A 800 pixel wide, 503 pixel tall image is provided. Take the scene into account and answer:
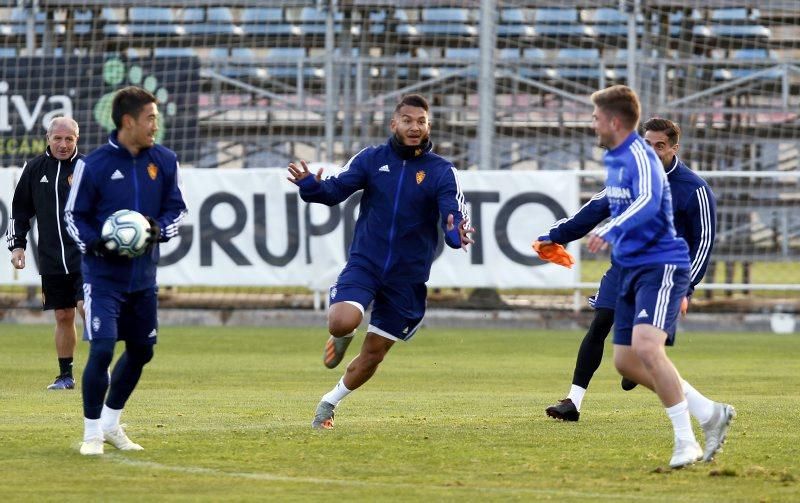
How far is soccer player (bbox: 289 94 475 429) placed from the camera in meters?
9.23

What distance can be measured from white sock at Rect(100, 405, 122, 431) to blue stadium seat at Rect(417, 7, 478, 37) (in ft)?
58.8

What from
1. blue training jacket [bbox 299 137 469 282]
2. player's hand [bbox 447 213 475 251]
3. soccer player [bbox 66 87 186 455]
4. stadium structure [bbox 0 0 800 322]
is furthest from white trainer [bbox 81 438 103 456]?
stadium structure [bbox 0 0 800 322]

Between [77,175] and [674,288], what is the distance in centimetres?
310

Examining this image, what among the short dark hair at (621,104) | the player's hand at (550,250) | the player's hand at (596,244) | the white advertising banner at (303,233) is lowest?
the white advertising banner at (303,233)

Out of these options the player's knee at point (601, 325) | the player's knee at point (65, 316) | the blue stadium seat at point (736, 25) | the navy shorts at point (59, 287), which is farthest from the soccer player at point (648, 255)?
the blue stadium seat at point (736, 25)

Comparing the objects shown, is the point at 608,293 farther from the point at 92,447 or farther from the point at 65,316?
the point at 65,316

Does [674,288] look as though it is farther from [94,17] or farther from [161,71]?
[94,17]

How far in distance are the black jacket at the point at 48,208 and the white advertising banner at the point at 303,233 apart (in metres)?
6.27

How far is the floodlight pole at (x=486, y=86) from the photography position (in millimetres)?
20016

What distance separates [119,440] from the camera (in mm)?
7930

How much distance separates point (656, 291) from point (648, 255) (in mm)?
185

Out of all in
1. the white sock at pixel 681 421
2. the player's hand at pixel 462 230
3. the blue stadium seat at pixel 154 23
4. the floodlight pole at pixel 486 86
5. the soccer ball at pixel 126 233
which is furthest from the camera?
the blue stadium seat at pixel 154 23

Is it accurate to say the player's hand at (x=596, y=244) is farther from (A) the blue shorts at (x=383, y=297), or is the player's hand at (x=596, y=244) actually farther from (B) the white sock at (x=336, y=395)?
(B) the white sock at (x=336, y=395)

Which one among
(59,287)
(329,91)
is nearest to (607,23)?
(329,91)
